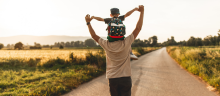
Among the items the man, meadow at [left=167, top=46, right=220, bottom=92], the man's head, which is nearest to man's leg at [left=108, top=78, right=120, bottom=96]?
the man

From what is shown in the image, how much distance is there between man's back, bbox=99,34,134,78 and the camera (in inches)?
62.2

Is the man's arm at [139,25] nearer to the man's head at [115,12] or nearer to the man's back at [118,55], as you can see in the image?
the man's back at [118,55]

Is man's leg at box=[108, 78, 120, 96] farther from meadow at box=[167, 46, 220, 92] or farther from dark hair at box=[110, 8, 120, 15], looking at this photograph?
meadow at box=[167, 46, 220, 92]

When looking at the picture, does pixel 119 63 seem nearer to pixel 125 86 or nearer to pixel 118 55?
pixel 118 55

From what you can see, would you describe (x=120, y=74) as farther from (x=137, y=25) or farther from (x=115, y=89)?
(x=137, y=25)

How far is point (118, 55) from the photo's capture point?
1.64 m

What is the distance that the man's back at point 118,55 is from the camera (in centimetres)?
158

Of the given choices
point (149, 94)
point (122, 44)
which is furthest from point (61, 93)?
point (122, 44)

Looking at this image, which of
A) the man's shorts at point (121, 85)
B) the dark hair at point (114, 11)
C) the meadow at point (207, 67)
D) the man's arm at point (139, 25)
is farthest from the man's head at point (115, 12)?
the meadow at point (207, 67)

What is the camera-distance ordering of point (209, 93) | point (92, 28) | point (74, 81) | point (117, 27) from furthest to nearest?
point (74, 81) < point (209, 93) < point (92, 28) < point (117, 27)

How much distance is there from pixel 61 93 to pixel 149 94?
3170 mm

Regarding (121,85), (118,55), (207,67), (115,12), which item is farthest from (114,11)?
(207,67)

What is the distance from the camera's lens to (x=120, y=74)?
165 cm

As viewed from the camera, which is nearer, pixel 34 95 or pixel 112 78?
pixel 112 78
